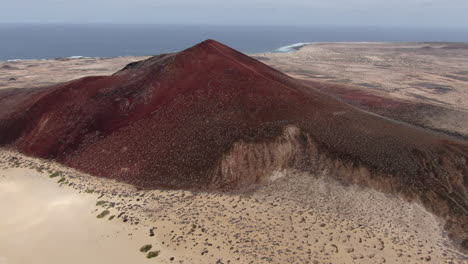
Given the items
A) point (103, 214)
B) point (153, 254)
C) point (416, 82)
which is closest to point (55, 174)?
point (103, 214)

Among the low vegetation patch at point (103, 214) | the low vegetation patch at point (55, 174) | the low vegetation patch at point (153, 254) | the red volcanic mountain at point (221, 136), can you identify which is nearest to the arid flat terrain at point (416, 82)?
the red volcanic mountain at point (221, 136)

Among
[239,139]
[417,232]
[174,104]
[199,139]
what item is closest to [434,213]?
[417,232]

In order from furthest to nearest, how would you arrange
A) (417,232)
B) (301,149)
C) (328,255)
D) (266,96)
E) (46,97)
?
(46,97), (266,96), (301,149), (417,232), (328,255)

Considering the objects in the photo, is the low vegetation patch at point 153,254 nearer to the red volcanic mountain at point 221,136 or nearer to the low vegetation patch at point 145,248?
the low vegetation patch at point 145,248

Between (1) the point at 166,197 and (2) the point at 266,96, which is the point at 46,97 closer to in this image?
(1) the point at 166,197

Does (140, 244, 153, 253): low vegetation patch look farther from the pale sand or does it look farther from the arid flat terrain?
the arid flat terrain
